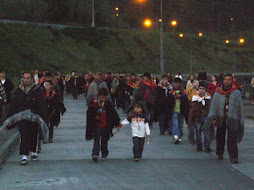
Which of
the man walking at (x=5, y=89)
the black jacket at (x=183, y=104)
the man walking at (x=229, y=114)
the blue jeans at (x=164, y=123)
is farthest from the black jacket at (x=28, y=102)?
the man walking at (x=5, y=89)

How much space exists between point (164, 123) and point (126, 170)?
596 cm

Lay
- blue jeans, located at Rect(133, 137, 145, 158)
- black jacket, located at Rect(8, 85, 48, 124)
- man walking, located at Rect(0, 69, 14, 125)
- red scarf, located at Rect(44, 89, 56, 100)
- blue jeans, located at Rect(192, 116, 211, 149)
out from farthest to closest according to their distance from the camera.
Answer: man walking, located at Rect(0, 69, 14, 125)
red scarf, located at Rect(44, 89, 56, 100)
blue jeans, located at Rect(192, 116, 211, 149)
blue jeans, located at Rect(133, 137, 145, 158)
black jacket, located at Rect(8, 85, 48, 124)

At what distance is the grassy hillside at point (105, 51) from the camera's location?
313 ft

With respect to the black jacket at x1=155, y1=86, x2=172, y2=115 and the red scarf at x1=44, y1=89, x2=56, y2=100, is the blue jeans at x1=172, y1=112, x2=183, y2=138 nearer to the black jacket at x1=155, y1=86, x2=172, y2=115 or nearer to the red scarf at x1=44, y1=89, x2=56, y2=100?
the black jacket at x1=155, y1=86, x2=172, y2=115

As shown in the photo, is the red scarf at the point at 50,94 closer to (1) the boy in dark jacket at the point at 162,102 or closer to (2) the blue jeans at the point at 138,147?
(1) the boy in dark jacket at the point at 162,102

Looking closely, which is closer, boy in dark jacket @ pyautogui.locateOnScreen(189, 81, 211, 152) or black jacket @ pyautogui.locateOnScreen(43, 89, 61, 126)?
boy in dark jacket @ pyautogui.locateOnScreen(189, 81, 211, 152)

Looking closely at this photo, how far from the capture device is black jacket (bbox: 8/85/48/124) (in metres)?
11.0

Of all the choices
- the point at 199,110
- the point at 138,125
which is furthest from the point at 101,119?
the point at 199,110

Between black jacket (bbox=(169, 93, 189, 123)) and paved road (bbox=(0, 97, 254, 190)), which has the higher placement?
black jacket (bbox=(169, 93, 189, 123))

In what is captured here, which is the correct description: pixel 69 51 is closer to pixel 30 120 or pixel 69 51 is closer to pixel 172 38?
pixel 172 38

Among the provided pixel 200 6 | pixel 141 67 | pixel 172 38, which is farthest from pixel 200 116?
pixel 200 6

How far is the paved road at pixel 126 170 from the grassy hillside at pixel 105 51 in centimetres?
7006

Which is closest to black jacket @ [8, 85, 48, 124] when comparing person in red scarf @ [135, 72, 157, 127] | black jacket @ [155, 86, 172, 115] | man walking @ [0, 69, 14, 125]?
black jacket @ [155, 86, 172, 115]

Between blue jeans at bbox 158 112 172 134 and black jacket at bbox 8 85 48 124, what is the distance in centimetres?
494
